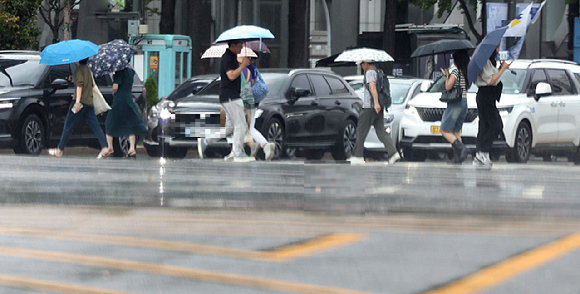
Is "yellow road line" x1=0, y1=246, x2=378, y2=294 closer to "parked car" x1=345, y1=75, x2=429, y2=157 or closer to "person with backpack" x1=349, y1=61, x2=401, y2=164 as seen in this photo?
"person with backpack" x1=349, y1=61, x2=401, y2=164

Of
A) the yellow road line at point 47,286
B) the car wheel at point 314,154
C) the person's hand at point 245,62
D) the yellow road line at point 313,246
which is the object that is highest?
the person's hand at point 245,62

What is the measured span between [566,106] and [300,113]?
13.5 ft

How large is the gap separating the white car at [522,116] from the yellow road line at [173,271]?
889 cm

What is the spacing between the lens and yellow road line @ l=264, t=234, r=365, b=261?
4691 mm

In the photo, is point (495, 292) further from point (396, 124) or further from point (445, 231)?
point (396, 124)

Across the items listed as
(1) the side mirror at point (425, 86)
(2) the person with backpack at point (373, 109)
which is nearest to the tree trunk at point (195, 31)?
(1) the side mirror at point (425, 86)

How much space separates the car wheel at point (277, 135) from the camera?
1301 centimetres

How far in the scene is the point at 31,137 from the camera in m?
13.2

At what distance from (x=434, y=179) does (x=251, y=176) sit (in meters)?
→ 1.49

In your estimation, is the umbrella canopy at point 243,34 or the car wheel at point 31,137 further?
the car wheel at point 31,137

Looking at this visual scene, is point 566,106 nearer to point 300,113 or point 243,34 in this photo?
point 300,113

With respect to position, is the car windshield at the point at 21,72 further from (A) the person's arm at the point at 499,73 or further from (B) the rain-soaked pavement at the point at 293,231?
(A) the person's arm at the point at 499,73

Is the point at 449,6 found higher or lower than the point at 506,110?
higher

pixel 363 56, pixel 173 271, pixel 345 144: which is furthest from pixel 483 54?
pixel 173 271
